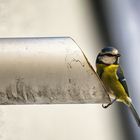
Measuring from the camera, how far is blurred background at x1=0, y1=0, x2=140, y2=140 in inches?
40.8

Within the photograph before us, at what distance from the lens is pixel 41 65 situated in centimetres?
35

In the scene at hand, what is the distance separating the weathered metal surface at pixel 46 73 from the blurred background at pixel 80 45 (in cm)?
64

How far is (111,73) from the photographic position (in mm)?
600

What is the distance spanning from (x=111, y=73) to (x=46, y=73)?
257 mm

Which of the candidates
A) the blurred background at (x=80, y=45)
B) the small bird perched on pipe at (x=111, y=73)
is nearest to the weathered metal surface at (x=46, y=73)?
the small bird perched on pipe at (x=111, y=73)

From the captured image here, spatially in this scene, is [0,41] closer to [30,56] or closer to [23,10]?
[30,56]

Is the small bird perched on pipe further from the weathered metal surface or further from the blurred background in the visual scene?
the blurred background

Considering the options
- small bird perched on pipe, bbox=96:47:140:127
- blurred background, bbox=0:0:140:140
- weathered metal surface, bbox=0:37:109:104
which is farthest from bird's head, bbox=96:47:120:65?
blurred background, bbox=0:0:140:140

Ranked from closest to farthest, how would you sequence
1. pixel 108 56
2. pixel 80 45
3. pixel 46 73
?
pixel 46 73 < pixel 108 56 < pixel 80 45

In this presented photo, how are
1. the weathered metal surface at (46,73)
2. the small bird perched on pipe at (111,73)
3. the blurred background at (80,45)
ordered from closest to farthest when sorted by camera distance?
1. the weathered metal surface at (46,73)
2. the small bird perched on pipe at (111,73)
3. the blurred background at (80,45)

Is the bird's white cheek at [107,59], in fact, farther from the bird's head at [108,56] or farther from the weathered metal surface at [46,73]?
the weathered metal surface at [46,73]

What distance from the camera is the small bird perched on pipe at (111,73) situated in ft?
1.76

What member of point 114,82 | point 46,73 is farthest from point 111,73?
point 46,73

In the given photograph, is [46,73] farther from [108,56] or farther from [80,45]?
[80,45]
